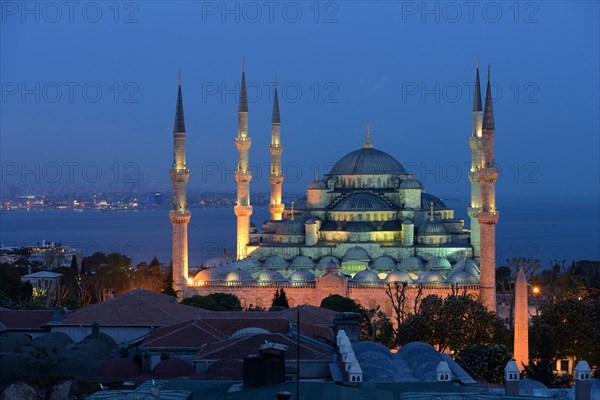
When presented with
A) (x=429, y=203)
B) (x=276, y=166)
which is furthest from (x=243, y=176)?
(x=429, y=203)

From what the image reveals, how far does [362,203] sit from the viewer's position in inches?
2368

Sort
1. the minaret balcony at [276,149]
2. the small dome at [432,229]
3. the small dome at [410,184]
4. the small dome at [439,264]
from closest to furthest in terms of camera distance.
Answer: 1. the small dome at [439,264]
2. the small dome at [432,229]
3. the small dome at [410,184]
4. the minaret balcony at [276,149]

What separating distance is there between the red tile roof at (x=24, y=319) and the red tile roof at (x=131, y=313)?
80 cm

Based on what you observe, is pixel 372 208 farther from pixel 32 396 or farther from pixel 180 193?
pixel 32 396

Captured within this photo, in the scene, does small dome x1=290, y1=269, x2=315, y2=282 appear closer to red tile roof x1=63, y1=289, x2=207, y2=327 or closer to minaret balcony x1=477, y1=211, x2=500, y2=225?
minaret balcony x1=477, y1=211, x2=500, y2=225

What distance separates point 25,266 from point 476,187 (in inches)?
1315

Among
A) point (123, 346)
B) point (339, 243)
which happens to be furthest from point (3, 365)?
point (339, 243)

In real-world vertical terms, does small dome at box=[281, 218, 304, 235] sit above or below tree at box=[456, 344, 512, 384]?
above

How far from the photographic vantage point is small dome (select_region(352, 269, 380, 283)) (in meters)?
52.7

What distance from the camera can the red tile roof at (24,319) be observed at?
33.5 meters

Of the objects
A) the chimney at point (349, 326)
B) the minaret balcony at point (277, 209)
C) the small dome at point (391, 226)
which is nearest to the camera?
the chimney at point (349, 326)

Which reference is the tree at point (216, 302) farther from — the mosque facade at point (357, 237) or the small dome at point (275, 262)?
the small dome at point (275, 262)

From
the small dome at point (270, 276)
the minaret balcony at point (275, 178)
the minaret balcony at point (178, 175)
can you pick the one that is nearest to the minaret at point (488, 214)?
the small dome at point (270, 276)

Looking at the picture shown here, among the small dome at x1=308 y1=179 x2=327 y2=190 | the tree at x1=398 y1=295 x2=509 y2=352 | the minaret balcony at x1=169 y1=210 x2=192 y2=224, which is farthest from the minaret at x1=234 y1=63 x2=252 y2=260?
the tree at x1=398 y1=295 x2=509 y2=352
